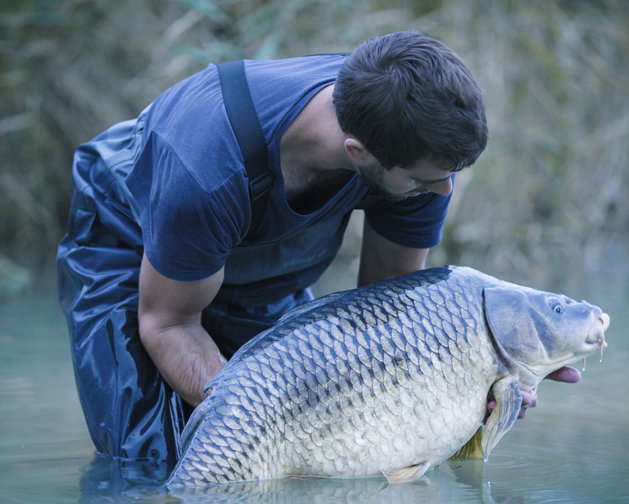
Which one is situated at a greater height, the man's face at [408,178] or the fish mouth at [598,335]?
the man's face at [408,178]

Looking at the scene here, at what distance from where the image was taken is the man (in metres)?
2.17

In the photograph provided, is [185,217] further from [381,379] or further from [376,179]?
[381,379]

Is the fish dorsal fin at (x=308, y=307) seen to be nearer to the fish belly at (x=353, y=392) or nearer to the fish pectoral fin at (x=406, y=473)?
the fish belly at (x=353, y=392)

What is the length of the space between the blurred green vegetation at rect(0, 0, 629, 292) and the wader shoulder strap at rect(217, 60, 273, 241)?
3.08 meters

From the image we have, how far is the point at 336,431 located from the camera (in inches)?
82.0

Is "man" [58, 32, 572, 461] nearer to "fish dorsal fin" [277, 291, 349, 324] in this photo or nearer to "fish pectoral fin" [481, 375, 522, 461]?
"fish dorsal fin" [277, 291, 349, 324]

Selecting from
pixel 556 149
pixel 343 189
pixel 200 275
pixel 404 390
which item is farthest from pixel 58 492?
pixel 556 149

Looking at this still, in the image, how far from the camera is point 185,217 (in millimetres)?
2240

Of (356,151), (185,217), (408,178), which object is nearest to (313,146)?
(356,151)

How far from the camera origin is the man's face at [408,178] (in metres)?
2.21

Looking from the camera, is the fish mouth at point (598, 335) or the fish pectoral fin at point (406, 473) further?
the fish mouth at point (598, 335)

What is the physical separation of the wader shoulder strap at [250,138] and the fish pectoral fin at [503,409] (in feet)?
2.74

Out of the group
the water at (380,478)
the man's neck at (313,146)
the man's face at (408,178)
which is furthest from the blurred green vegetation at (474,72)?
the man's face at (408,178)

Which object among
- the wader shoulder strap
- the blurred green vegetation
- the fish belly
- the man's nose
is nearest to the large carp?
the fish belly
